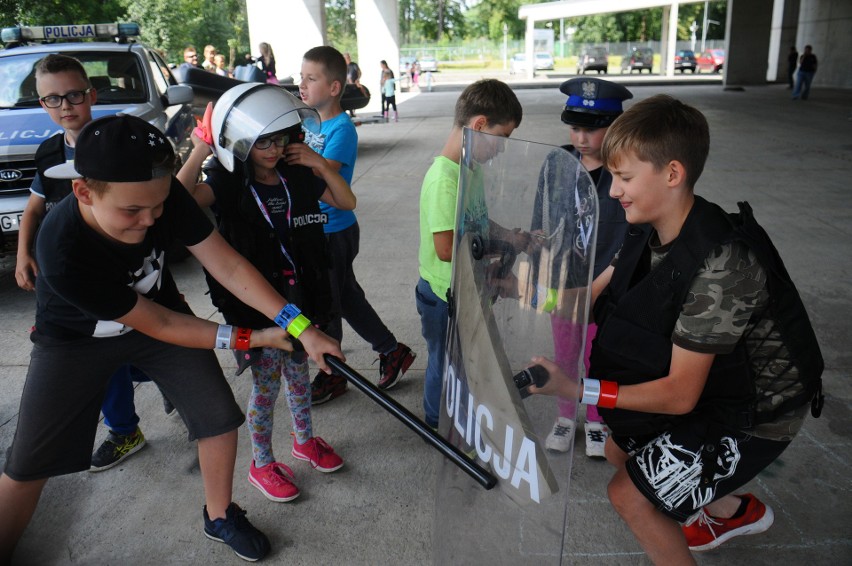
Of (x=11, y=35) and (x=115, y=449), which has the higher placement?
(x=11, y=35)

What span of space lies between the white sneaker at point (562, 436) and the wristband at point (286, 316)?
1129 millimetres

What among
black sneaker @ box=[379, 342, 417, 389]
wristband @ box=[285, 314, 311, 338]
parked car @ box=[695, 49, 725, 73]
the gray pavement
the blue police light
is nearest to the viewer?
wristband @ box=[285, 314, 311, 338]

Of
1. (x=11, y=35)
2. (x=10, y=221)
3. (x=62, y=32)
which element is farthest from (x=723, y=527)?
(x=11, y=35)

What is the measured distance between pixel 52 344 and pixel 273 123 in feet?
3.42

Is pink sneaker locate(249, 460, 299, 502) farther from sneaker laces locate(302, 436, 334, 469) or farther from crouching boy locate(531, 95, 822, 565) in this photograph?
crouching boy locate(531, 95, 822, 565)

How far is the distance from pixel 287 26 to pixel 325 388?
716 inches

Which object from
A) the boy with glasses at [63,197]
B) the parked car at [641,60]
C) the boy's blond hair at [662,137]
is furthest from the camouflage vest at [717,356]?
the parked car at [641,60]

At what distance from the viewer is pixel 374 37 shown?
24.6 meters

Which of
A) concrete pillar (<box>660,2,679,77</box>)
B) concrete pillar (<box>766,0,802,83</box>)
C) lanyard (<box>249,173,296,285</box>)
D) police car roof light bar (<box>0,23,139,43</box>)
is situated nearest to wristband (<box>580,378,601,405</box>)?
lanyard (<box>249,173,296,285</box>)

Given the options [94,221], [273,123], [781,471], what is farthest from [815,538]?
[94,221]

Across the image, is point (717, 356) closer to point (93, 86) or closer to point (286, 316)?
point (286, 316)

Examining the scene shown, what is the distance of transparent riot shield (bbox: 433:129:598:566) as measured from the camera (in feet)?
3.88

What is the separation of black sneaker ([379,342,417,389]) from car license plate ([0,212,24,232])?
351 centimetres

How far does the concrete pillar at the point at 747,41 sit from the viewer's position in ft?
87.5
